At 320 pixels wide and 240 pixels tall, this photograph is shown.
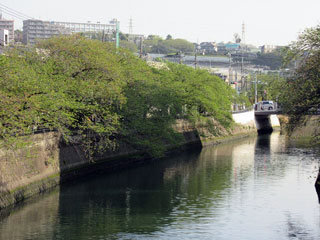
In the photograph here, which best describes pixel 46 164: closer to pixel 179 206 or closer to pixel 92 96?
pixel 92 96

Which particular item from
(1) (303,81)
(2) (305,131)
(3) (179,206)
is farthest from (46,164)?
(2) (305,131)

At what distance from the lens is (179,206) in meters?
42.3

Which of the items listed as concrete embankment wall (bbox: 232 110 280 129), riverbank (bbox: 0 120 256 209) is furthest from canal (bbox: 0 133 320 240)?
concrete embankment wall (bbox: 232 110 280 129)

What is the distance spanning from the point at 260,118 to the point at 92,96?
243 feet

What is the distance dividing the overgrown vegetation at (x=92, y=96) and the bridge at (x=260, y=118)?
26.2 metres

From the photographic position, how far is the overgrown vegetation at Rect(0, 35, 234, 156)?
37875 mm

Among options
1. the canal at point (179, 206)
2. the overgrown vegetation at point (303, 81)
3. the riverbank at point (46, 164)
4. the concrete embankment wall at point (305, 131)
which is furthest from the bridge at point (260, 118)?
the overgrown vegetation at point (303, 81)

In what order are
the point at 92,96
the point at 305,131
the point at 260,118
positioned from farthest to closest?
the point at 260,118, the point at 305,131, the point at 92,96

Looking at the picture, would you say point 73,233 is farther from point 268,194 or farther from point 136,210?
point 268,194

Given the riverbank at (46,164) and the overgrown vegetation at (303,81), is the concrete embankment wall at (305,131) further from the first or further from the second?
the riverbank at (46,164)

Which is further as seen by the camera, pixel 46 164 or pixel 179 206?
pixel 46 164

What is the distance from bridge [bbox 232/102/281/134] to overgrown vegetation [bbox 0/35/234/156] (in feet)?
86.0

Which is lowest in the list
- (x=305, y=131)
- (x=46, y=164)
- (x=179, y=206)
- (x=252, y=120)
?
(x=179, y=206)

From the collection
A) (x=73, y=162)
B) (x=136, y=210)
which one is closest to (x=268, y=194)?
(x=136, y=210)
